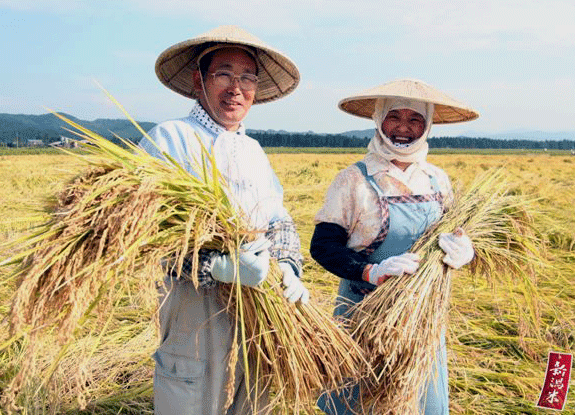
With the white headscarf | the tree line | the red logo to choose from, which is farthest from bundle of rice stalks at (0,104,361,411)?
the tree line

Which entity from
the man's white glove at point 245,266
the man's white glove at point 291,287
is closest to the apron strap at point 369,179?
the man's white glove at point 291,287

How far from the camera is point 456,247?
1.92 meters

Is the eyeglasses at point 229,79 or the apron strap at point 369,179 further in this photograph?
the apron strap at point 369,179

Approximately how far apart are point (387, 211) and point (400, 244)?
130 millimetres

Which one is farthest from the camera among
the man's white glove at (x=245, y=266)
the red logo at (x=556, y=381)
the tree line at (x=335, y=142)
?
the tree line at (x=335, y=142)

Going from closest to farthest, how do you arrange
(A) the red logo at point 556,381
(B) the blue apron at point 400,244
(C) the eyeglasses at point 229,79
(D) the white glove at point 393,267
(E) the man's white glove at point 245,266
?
(E) the man's white glove at point 245,266
(C) the eyeglasses at point 229,79
(D) the white glove at point 393,267
(B) the blue apron at point 400,244
(A) the red logo at point 556,381

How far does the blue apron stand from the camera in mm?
1950

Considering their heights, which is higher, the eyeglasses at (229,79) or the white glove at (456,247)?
the eyeglasses at (229,79)

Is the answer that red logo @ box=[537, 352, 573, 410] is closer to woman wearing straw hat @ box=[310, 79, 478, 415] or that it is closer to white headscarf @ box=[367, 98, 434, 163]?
woman wearing straw hat @ box=[310, 79, 478, 415]

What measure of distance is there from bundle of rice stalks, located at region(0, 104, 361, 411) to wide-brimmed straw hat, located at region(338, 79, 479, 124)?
0.77 metres

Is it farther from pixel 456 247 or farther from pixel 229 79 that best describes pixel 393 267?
pixel 229 79

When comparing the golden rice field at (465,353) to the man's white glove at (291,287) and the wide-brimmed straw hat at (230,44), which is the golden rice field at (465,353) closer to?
the man's white glove at (291,287)

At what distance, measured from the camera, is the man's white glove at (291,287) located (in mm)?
1610

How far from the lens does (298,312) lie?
1655mm
